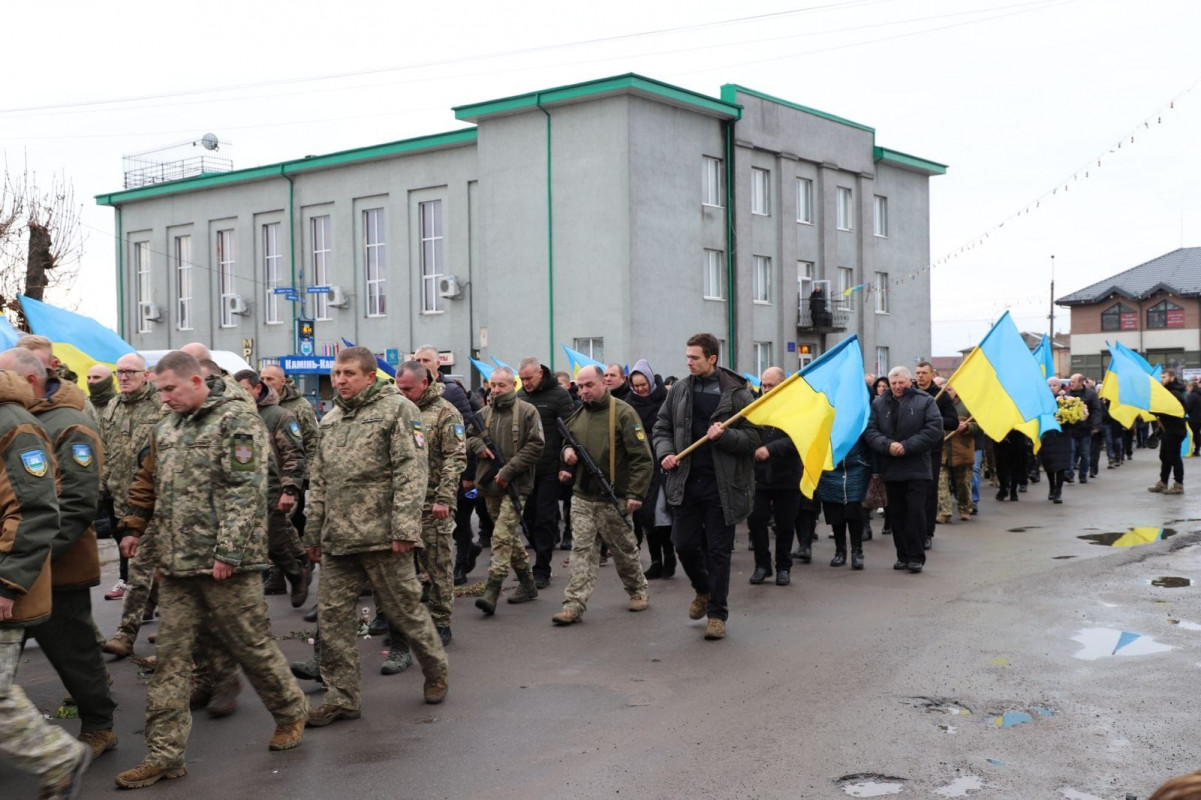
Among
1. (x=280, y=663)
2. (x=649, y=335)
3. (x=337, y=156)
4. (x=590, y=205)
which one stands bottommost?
(x=280, y=663)

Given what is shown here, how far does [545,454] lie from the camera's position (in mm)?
10625

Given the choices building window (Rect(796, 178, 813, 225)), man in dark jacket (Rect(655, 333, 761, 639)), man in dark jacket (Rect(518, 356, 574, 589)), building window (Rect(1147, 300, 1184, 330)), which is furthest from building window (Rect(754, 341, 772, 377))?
building window (Rect(1147, 300, 1184, 330))

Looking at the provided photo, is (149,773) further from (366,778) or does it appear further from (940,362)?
(940,362)

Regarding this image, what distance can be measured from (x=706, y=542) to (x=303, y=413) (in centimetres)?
387

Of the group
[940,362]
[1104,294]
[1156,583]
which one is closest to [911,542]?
[1156,583]

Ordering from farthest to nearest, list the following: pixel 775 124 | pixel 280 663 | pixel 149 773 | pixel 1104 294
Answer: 1. pixel 1104 294
2. pixel 775 124
3. pixel 280 663
4. pixel 149 773

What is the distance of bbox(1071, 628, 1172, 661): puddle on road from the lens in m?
7.63

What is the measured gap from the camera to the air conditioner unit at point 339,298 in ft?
136

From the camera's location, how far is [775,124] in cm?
3994

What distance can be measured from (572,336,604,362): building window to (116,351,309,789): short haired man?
97.1 ft

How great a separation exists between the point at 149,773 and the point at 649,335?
30118mm

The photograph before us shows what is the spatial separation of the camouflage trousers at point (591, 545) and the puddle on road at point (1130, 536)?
637 cm

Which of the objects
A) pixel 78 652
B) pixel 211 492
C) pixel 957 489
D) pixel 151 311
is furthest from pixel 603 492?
pixel 151 311

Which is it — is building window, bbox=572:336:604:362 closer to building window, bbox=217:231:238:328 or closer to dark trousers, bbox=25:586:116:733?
building window, bbox=217:231:238:328
